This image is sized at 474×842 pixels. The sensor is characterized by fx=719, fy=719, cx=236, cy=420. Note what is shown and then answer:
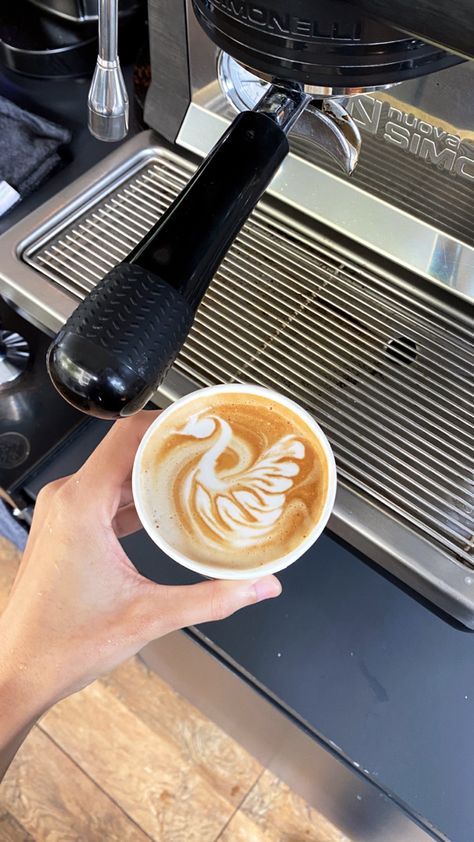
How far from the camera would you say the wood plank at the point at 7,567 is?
3.42 feet

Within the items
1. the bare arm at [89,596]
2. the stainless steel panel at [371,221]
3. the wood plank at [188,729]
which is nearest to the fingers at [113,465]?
the bare arm at [89,596]

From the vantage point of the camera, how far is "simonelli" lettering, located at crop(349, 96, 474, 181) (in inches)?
18.3

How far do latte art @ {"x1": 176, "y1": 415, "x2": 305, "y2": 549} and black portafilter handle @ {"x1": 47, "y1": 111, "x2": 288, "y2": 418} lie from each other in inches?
5.1

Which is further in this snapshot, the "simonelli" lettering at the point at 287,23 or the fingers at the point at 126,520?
the fingers at the point at 126,520

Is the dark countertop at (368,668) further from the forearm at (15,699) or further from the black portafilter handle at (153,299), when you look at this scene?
the black portafilter handle at (153,299)

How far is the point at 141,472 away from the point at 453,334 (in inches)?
10.1

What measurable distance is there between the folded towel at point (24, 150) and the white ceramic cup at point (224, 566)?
0.35 meters

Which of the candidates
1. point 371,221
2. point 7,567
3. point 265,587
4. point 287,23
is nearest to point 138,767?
point 7,567

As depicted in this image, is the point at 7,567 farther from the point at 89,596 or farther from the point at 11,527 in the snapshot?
the point at 89,596

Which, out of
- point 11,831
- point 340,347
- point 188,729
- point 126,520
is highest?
point 340,347

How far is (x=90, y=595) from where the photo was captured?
46 centimetres

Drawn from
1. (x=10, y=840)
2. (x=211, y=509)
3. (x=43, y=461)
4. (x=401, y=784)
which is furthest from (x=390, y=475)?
(x=10, y=840)

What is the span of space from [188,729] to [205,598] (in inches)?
23.6

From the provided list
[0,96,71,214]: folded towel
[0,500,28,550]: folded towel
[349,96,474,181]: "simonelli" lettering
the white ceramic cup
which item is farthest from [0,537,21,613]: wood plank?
[349,96,474,181]: "simonelli" lettering
